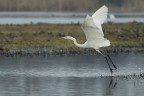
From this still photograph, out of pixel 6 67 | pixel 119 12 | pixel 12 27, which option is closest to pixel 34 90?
pixel 6 67

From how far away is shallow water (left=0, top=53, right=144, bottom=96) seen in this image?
70.9ft

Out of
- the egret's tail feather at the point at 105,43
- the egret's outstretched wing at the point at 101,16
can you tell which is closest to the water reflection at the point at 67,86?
the egret's tail feather at the point at 105,43

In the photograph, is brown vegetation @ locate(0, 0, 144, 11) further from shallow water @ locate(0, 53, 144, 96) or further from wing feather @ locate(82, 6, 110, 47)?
wing feather @ locate(82, 6, 110, 47)

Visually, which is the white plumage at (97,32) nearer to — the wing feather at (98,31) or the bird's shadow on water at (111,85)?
the wing feather at (98,31)

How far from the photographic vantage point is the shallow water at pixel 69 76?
2162 cm

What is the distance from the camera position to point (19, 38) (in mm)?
40656

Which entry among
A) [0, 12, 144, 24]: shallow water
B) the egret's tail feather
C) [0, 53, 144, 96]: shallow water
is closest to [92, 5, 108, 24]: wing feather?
the egret's tail feather

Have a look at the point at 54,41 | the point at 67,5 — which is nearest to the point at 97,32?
the point at 54,41

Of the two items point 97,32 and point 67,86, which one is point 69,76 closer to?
point 97,32

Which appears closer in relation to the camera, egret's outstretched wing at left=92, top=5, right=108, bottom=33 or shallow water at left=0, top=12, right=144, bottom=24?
egret's outstretched wing at left=92, top=5, right=108, bottom=33

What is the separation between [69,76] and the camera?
84.0 ft

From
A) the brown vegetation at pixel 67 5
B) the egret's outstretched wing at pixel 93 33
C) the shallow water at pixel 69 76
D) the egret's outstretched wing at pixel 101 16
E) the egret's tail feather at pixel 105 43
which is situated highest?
the egret's outstretched wing at pixel 101 16

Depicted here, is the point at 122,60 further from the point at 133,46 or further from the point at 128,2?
the point at 128,2

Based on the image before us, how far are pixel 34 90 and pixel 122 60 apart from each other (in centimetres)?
1029
